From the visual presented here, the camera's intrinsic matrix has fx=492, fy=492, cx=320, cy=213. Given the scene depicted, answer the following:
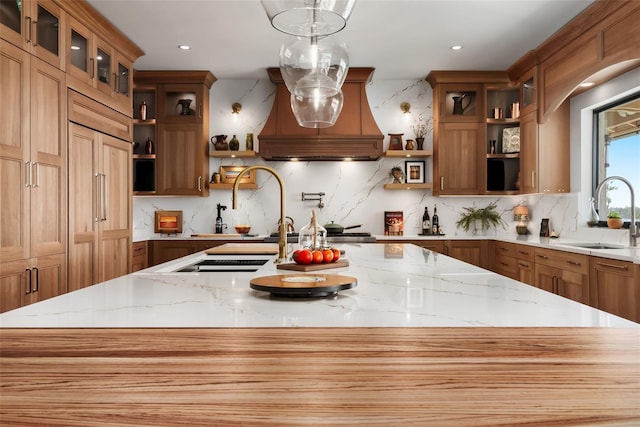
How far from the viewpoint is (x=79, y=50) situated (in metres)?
3.68

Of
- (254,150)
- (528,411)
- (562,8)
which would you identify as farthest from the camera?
(254,150)

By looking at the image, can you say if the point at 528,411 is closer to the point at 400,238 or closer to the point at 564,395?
the point at 564,395

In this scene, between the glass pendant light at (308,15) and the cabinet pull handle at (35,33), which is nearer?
the glass pendant light at (308,15)

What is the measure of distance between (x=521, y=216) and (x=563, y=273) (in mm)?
1838

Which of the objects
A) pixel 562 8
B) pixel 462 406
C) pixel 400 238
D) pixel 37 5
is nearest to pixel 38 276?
pixel 37 5

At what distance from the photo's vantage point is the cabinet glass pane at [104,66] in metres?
4.04

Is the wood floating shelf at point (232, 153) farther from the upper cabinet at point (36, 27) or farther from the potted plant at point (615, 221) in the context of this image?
the potted plant at point (615, 221)

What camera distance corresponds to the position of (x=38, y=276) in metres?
3.09

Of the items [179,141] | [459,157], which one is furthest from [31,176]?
[459,157]

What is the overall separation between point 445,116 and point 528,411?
4721mm

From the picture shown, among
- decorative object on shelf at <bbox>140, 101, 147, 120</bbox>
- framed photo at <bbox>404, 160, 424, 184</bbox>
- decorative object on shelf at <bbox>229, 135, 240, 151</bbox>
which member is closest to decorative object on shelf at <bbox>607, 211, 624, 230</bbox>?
framed photo at <bbox>404, 160, 424, 184</bbox>

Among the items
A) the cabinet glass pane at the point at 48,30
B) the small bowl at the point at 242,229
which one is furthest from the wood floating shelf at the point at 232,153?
the cabinet glass pane at the point at 48,30

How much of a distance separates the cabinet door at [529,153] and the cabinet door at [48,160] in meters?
4.14

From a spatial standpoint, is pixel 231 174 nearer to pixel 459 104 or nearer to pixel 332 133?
pixel 332 133
